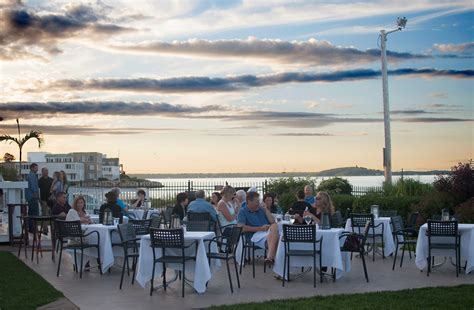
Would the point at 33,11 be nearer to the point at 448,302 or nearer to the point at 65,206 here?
the point at 65,206

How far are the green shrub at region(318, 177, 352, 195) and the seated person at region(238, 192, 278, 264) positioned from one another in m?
12.0

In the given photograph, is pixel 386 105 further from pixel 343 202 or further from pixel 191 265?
pixel 191 265

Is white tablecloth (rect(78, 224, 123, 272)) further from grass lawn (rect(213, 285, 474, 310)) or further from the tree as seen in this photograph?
the tree

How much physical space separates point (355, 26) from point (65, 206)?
1081 centimetres

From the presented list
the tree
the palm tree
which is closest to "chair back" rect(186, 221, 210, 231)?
the palm tree

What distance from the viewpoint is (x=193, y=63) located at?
72.6 feet

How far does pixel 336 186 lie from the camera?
24031 millimetres

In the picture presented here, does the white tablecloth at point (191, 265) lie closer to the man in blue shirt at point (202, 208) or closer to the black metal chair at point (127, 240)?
the black metal chair at point (127, 240)

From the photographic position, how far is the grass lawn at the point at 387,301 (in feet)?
27.6

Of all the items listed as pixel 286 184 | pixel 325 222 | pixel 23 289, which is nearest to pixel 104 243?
pixel 23 289

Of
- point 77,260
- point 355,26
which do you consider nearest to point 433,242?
point 77,260

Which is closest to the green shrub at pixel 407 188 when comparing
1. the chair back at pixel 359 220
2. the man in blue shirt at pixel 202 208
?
the chair back at pixel 359 220

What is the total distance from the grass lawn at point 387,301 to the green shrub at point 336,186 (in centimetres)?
1433

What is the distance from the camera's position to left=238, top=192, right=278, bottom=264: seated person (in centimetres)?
1138
